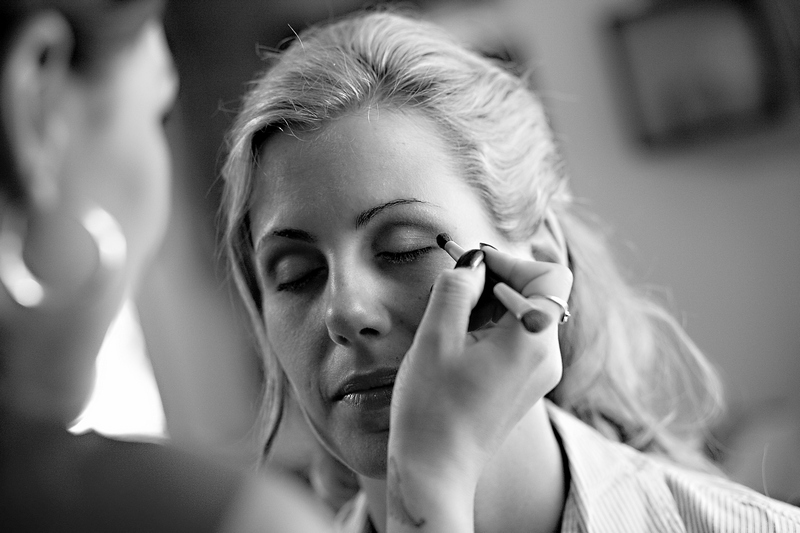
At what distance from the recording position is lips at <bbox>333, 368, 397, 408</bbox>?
2.52 feet

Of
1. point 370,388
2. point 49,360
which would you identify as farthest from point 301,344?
point 49,360

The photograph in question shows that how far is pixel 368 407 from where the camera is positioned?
779 millimetres

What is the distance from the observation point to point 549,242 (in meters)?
0.97

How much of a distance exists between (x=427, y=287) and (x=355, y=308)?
87mm

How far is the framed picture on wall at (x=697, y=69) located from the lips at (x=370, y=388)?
5.91 feet

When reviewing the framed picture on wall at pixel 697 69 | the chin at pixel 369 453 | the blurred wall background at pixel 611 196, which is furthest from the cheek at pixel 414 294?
the framed picture on wall at pixel 697 69

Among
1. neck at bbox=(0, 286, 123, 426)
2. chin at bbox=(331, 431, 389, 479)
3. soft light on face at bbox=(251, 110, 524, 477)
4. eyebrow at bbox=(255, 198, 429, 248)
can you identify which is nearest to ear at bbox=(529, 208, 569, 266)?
soft light on face at bbox=(251, 110, 524, 477)

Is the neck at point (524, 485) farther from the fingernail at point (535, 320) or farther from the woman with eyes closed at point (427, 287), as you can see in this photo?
the fingernail at point (535, 320)

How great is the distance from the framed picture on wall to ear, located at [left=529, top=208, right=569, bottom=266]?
1.45m

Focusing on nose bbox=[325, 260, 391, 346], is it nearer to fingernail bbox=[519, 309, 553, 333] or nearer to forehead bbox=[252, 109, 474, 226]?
forehead bbox=[252, 109, 474, 226]

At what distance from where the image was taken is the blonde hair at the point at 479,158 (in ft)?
2.92

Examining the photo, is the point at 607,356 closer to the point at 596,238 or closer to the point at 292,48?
the point at 596,238

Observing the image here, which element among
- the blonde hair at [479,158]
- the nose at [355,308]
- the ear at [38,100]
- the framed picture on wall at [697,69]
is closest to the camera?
the ear at [38,100]

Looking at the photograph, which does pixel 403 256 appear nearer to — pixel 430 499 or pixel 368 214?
pixel 368 214
